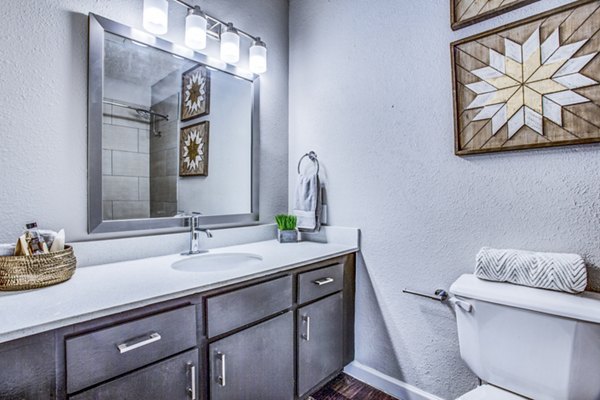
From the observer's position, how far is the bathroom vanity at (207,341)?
0.74m

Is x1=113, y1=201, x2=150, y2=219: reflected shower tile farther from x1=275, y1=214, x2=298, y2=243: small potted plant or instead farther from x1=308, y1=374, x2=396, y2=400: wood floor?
x1=308, y1=374, x2=396, y2=400: wood floor

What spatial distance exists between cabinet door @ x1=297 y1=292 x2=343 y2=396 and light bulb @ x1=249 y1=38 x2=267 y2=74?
131 centimetres

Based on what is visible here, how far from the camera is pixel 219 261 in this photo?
1499mm

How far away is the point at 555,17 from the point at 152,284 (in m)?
1.66

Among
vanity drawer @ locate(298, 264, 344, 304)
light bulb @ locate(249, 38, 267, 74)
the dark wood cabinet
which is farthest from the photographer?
light bulb @ locate(249, 38, 267, 74)

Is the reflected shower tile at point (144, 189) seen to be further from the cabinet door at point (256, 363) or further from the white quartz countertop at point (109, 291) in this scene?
the cabinet door at point (256, 363)

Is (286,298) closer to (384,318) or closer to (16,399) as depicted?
(384,318)

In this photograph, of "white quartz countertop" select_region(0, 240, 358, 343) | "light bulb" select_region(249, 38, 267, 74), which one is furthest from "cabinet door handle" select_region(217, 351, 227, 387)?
"light bulb" select_region(249, 38, 267, 74)

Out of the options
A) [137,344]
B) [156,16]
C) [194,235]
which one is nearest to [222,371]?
[137,344]

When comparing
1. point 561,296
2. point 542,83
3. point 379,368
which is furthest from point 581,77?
point 379,368

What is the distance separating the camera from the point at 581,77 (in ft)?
3.44

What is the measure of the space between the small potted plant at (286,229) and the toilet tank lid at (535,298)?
0.90 m

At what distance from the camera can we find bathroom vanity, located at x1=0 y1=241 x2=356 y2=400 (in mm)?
737

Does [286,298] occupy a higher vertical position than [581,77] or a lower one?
lower
